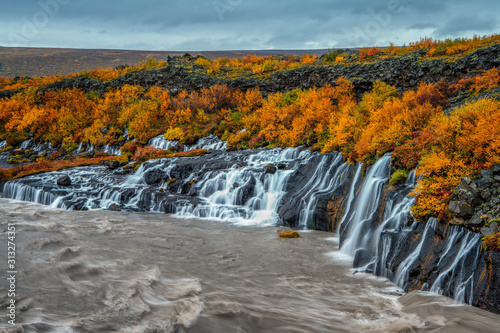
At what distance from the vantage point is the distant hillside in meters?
105

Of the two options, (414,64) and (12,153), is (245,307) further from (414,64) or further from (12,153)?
(12,153)

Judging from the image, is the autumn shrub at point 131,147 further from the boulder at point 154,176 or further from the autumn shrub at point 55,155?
the boulder at point 154,176

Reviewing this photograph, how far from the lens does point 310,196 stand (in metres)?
15.9

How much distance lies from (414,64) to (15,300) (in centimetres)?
2915

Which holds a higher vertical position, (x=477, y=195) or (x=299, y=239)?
(x=477, y=195)

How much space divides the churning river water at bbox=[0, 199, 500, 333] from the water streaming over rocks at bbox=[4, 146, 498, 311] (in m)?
0.67

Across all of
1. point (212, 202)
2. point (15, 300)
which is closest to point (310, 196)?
point (212, 202)

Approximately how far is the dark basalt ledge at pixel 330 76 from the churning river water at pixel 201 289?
59.9ft

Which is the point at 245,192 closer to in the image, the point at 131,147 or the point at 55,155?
the point at 131,147

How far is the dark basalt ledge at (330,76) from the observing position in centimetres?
2323

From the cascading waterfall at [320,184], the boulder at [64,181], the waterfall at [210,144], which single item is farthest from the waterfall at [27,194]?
the cascading waterfall at [320,184]

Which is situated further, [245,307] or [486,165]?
[486,165]

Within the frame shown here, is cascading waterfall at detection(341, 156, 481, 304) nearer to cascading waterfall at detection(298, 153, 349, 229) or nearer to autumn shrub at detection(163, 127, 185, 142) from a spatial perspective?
cascading waterfall at detection(298, 153, 349, 229)

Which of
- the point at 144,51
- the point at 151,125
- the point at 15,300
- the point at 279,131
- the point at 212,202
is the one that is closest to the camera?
the point at 15,300
